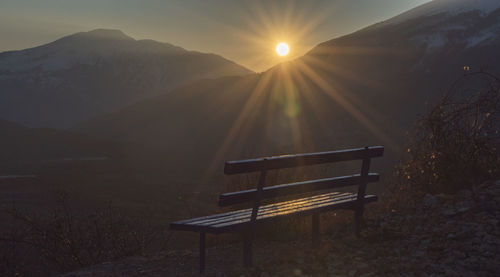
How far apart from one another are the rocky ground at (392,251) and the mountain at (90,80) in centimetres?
15793

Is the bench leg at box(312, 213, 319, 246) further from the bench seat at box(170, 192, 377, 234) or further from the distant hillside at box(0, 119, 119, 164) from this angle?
the distant hillside at box(0, 119, 119, 164)

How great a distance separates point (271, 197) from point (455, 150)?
3.56 m

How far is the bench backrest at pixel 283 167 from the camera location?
3.90 meters

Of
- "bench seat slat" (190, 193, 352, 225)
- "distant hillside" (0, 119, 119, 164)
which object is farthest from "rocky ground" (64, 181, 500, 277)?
"distant hillside" (0, 119, 119, 164)

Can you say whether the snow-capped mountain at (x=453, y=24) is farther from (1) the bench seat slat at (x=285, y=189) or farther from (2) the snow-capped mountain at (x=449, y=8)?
(1) the bench seat slat at (x=285, y=189)

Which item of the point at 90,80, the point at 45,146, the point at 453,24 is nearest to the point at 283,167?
the point at 45,146

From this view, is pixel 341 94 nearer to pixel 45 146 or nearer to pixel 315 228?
pixel 45 146

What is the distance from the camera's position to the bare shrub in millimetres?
6527

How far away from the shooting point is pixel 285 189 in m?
4.45

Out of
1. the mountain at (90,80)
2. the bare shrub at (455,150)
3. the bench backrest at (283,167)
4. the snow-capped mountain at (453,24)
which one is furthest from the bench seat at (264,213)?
the mountain at (90,80)

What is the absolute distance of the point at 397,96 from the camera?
203 ft

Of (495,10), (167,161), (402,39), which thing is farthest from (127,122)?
(495,10)

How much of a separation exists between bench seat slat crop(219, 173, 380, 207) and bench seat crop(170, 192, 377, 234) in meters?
0.19

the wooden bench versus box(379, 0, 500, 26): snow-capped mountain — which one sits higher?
box(379, 0, 500, 26): snow-capped mountain
